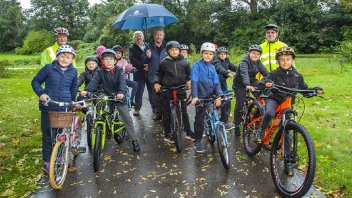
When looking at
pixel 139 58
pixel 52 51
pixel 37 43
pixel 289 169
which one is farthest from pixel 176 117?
pixel 37 43

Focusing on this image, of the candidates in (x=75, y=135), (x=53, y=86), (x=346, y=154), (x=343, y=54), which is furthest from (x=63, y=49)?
(x=343, y=54)

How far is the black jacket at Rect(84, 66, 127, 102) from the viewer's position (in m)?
6.08

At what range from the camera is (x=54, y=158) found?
4.65 meters

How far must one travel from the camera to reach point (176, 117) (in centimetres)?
629

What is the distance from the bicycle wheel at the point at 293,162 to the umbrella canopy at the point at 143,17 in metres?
4.82

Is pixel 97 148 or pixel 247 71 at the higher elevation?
pixel 247 71

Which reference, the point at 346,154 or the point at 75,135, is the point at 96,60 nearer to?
the point at 75,135

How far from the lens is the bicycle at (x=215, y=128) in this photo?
535cm

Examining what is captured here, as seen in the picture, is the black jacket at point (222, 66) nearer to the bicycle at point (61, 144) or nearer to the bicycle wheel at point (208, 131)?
the bicycle wheel at point (208, 131)

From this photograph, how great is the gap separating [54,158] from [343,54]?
64.2 feet

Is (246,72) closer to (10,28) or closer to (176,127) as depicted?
(176,127)

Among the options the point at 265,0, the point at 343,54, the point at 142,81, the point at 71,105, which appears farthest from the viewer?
the point at 265,0

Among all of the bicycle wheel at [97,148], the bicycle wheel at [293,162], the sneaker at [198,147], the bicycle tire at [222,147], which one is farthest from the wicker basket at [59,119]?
the bicycle wheel at [293,162]

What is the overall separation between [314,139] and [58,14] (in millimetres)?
63044
